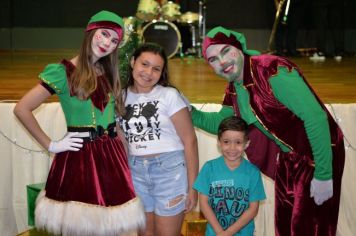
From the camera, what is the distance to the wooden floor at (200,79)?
166 inches

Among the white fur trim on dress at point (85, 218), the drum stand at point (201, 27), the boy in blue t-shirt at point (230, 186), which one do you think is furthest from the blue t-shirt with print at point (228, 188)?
the drum stand at point (201, 27)

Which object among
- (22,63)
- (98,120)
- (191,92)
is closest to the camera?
(98,120)

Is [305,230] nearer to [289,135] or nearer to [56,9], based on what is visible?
[289,135]

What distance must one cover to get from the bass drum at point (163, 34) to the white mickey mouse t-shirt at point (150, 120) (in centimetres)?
584

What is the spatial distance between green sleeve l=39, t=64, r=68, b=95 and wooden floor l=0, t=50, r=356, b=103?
1.58 meters

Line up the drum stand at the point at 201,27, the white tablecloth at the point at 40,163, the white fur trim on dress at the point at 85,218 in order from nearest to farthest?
1. the white fur trim on dress at the point at 85,218
2. the white tablecloth at the point at 40,163
3. the drum stand at the point at 201,27

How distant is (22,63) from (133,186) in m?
5.45

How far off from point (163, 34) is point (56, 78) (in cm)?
609

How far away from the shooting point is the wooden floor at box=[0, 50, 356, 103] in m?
4.21

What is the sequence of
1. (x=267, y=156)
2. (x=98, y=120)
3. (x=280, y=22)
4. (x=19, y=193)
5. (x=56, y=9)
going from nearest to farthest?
(x=98, y=120) < (x=267, y=156) < (x=19, y=193) < (x=280, y=22) < (x=56, y=9)

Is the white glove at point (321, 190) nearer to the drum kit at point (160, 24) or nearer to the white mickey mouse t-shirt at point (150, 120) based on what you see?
the white mickey mouse t-shirt at point (150, 120)

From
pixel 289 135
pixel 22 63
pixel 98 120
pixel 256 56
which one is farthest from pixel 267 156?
pixel 22 63

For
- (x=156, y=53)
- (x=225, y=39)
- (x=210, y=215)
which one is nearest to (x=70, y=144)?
(x=156, y=53)

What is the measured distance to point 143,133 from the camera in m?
2.57
